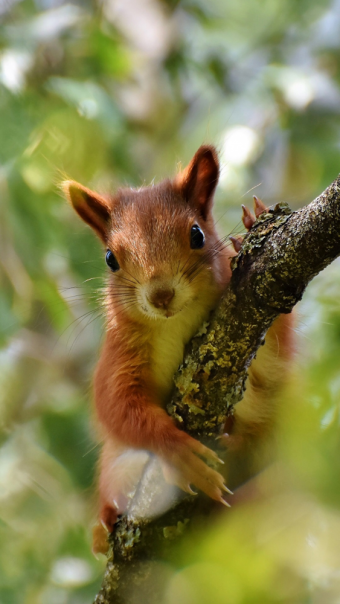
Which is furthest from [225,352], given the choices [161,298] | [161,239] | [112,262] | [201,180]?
[201,180]

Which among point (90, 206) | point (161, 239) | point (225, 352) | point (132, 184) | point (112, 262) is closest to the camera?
point (225, 352)

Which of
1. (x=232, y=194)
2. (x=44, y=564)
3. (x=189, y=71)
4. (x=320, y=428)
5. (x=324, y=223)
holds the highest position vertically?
(x=189, y=71)

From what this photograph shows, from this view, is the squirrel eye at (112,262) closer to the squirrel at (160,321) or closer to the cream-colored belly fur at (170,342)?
the squirrel at (160,321)

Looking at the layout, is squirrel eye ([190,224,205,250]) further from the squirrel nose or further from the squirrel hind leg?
the squirrel hind leg

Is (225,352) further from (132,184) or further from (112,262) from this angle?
(132,184)

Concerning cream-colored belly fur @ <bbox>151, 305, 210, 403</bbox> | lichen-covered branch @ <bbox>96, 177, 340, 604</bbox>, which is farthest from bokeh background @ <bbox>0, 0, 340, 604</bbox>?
cream-colored belly fur @ <bbox>151, 305, 210, 403</bbox>

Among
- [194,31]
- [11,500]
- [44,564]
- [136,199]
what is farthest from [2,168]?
[194,31]

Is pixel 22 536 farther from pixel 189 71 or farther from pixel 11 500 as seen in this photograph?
pixel 189 71
